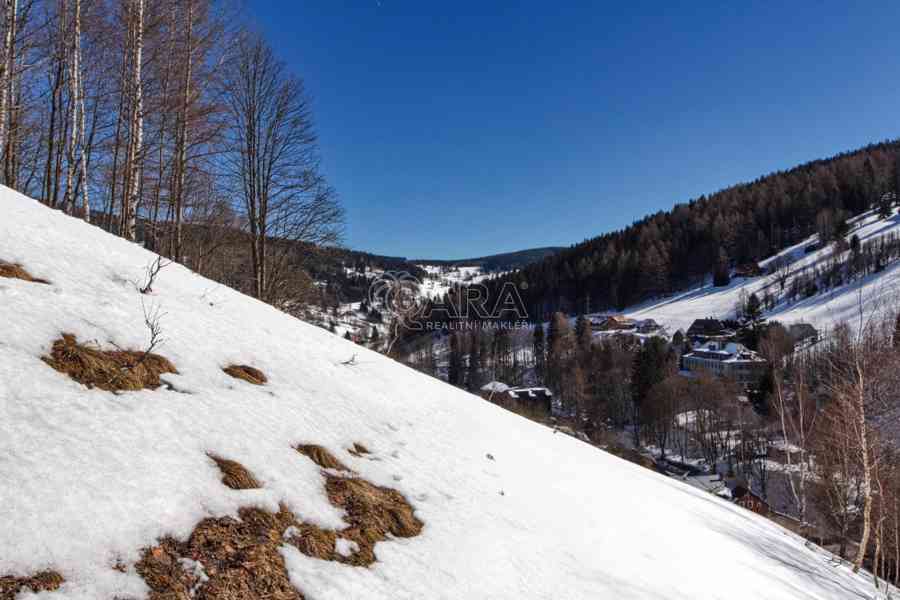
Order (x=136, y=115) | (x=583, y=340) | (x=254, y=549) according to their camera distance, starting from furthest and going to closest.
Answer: (x=583, y=340)
(x=136, y=115)
(x=254, y=549)

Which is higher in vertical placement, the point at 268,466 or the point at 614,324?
the point at 268,466

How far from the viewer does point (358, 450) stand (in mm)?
4531

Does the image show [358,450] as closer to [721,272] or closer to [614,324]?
[614,324]

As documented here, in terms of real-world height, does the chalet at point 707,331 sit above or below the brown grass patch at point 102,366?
below

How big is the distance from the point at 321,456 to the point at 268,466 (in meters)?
0.68

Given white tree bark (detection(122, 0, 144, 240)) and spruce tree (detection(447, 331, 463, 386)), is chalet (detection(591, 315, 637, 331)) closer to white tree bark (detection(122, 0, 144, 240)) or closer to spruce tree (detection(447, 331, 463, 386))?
spruce tree (detection(447, 331, 463, 386))

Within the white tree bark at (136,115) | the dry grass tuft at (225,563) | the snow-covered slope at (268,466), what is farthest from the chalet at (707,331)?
the dry grass tuft at (225,563)

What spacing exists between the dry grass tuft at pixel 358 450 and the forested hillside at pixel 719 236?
133906 millimetres

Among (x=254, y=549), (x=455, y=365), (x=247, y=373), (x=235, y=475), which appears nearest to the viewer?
(x=254, y=549)

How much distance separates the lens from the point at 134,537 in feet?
7.07

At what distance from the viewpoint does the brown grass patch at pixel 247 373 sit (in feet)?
15.0

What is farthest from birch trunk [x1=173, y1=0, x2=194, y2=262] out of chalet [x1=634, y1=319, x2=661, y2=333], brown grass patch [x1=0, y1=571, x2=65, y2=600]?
chalet [x1=634, y1=319, x2=661, y2=333]

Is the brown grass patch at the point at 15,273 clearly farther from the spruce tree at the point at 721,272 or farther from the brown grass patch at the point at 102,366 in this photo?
the spruce tree at the point at 721,272

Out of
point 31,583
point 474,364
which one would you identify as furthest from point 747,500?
point 474,364
